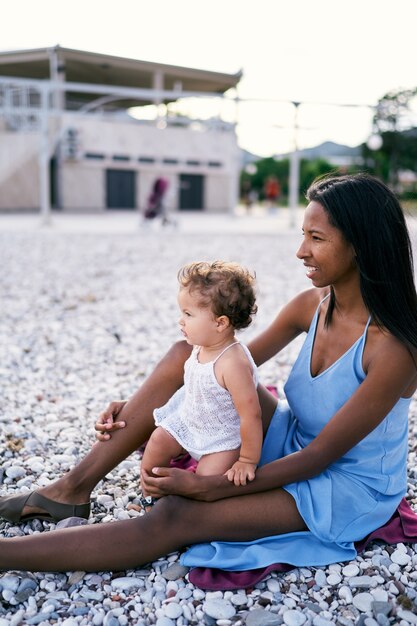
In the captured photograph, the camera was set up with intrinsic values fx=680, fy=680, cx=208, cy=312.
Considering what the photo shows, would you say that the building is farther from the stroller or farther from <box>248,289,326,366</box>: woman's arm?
<box>248,289,326,366</box>: woman's arm

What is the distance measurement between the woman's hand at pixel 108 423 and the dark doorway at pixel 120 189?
20.5 meters

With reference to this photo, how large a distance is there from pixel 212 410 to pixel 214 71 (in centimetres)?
2284

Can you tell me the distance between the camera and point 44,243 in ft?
34.8

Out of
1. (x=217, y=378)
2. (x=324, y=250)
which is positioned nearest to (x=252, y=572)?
(x=217, y=378)

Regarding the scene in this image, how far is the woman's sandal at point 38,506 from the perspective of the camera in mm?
2215

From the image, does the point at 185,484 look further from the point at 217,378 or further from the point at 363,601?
the point at 363,601

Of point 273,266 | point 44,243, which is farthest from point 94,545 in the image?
point 44,243

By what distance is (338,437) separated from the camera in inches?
74.5

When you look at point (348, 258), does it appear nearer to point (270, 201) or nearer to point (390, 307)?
point (390, 307)

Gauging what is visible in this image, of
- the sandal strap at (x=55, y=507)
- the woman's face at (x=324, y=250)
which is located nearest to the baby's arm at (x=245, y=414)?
the woman's face at (x=324, y=250)

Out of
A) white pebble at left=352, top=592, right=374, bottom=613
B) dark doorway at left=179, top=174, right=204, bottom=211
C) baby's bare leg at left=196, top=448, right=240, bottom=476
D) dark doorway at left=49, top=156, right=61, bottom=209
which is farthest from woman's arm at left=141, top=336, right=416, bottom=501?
dark doorway at left=179, top=174, right=204, bottom=211

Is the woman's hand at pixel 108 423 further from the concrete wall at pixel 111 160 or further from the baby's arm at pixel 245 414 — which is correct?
the concrete wall at pixel 111 160

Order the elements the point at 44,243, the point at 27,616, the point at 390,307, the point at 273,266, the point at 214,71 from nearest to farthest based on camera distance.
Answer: the point at 27,616 < the point at 390,307 < the point at 273,266 < the point at 44,243 < the point at 214,71

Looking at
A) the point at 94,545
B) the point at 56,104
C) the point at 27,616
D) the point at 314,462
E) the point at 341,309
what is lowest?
the point at 27,616
